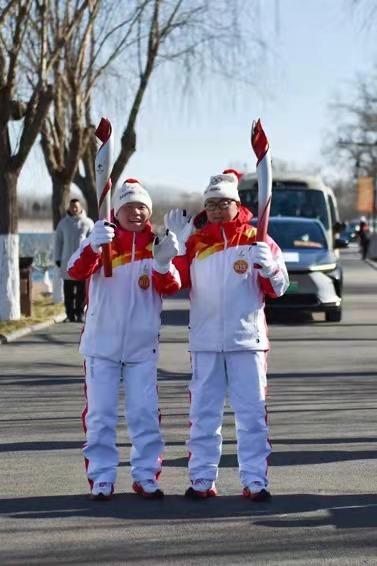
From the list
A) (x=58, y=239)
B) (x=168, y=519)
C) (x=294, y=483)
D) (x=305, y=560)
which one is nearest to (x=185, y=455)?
(x=294, y=483)

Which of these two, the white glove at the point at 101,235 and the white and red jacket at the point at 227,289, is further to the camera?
the white and red jacket at the point at 227,289

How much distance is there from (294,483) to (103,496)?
1.19m

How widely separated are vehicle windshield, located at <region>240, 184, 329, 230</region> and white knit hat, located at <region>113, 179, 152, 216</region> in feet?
75.0

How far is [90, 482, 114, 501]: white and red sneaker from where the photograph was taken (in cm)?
755

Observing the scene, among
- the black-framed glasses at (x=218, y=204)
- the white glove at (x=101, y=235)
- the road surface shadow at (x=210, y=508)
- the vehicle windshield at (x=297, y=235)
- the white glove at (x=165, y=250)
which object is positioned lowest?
the vehicle windshield at (x=297, y=235)

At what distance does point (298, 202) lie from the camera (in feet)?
103

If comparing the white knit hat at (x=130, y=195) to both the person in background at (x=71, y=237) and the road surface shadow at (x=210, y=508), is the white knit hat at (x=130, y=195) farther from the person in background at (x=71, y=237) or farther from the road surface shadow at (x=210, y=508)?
the person in background at (x=71, y=237)

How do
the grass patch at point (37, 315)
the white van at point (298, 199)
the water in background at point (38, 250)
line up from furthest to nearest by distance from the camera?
the water in background at point (38, 250) < the white van at point (298, 199) < the grass patch at point (37, 315)

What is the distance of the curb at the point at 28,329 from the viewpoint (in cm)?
1863

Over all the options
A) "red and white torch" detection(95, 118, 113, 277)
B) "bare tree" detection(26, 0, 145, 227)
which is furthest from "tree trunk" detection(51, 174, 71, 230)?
"red and white torch" detection(95, 118, 113, 277)

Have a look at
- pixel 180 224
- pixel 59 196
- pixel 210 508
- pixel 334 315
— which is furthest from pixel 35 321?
pixel 210 508

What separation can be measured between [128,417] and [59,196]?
21.7 metres

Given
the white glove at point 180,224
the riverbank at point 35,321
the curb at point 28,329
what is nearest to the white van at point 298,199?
the riverbank at point 35,321

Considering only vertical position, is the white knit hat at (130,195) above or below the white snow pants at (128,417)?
above
